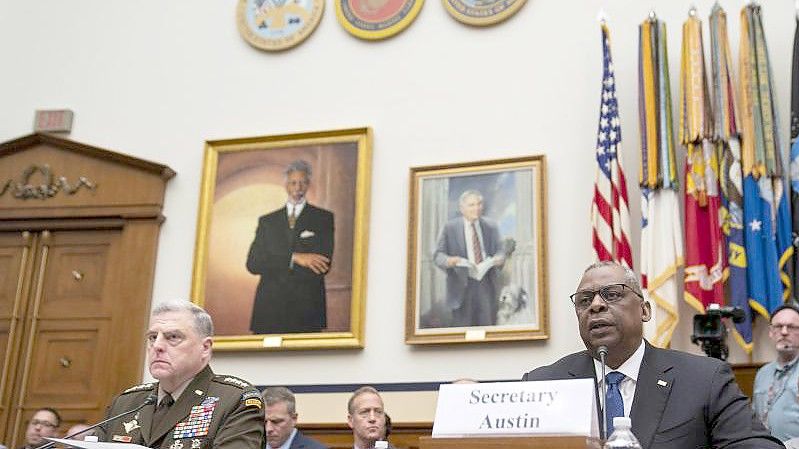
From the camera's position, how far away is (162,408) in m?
3.80

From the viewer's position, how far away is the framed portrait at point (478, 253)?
7367 mm

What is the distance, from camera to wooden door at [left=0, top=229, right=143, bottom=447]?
8211 millimetres

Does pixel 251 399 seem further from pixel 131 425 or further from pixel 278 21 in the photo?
pixel 278 21

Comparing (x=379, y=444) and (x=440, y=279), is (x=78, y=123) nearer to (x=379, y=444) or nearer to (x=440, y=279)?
(x=440, y=279)

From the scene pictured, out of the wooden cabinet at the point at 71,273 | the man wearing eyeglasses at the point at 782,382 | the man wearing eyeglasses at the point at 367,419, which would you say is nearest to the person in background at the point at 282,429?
the man wearing eyeglasses at the point at 367,419

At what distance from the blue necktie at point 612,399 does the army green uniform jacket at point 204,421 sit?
1342 millimetres

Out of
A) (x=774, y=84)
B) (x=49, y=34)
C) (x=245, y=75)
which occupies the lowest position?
(x=774, y=84)

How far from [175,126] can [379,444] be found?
187 inches

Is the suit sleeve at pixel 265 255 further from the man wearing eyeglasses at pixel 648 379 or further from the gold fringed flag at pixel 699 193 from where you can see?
the man wearing eyeglasses at pixel 648 379

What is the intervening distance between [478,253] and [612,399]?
4.44m

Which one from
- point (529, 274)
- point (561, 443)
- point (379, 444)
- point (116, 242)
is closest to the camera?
point (561, 443)

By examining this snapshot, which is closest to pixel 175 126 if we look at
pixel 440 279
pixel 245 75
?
pixel 245 75

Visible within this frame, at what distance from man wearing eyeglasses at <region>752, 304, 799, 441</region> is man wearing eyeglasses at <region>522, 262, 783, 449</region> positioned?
296cm

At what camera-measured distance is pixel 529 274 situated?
24.3ft
